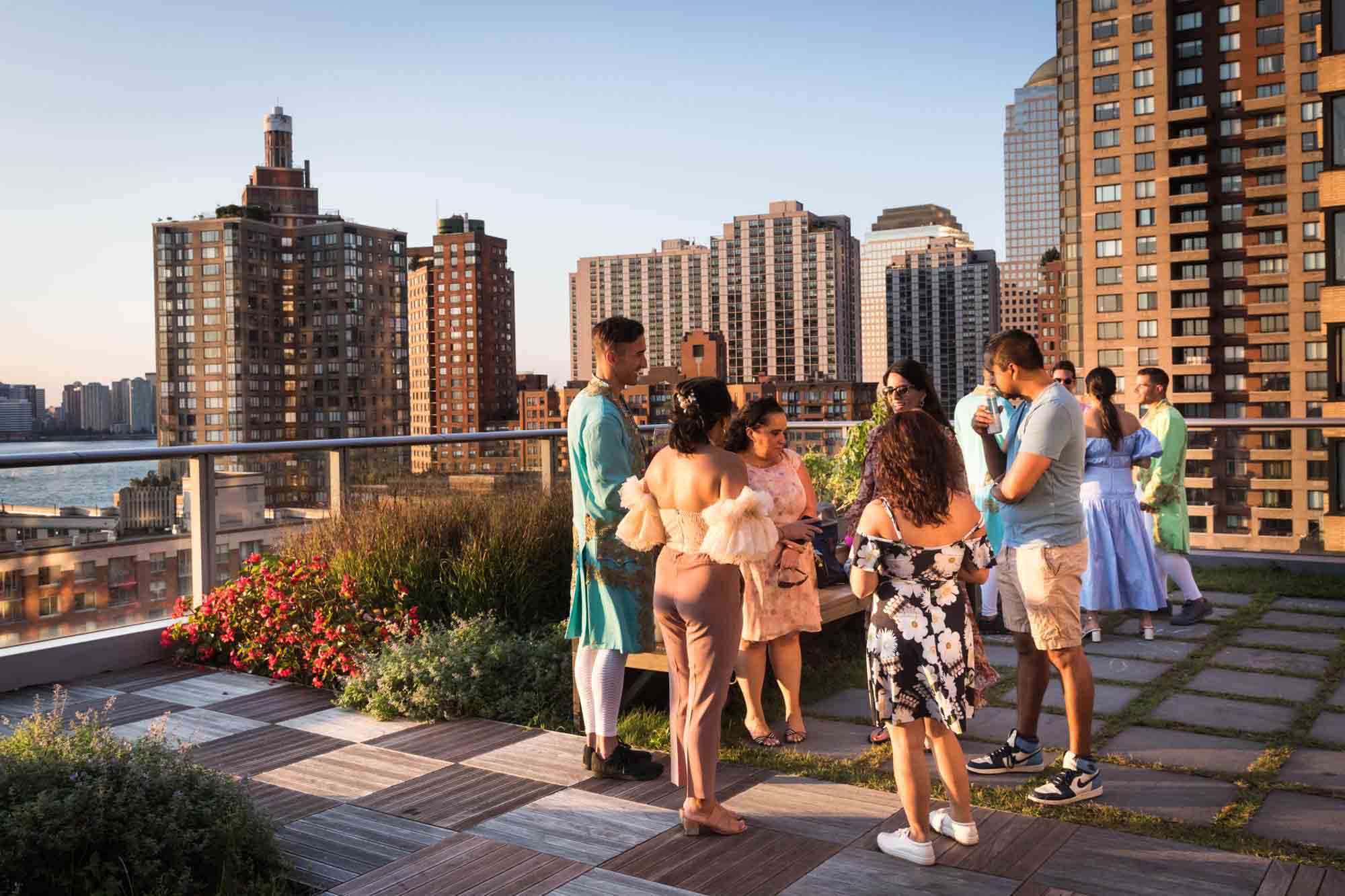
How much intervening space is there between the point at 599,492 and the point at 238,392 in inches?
6351

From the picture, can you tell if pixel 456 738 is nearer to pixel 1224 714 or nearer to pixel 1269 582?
pixel 1224 714

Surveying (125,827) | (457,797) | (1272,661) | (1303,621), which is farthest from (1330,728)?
(125,827)

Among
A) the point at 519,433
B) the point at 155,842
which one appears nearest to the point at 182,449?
the point at 519,433

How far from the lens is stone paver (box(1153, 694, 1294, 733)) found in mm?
5391

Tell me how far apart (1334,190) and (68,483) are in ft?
73.2

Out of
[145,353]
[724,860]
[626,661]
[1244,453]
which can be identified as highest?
[145,353]

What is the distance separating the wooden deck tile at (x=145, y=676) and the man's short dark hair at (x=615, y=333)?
3.39m

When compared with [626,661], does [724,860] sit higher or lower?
lower

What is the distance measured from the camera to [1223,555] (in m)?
10.1

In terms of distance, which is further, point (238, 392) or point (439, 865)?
point (238, 392)

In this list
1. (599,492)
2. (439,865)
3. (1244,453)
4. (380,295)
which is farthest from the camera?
(380,295)

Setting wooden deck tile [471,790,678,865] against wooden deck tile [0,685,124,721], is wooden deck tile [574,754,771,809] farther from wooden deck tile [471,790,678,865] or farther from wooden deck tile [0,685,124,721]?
wooden deck tile [0,685,124,721]

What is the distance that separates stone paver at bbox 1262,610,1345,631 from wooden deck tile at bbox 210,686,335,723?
602 cm

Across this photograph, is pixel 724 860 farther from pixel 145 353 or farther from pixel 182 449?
pixel 145 353
